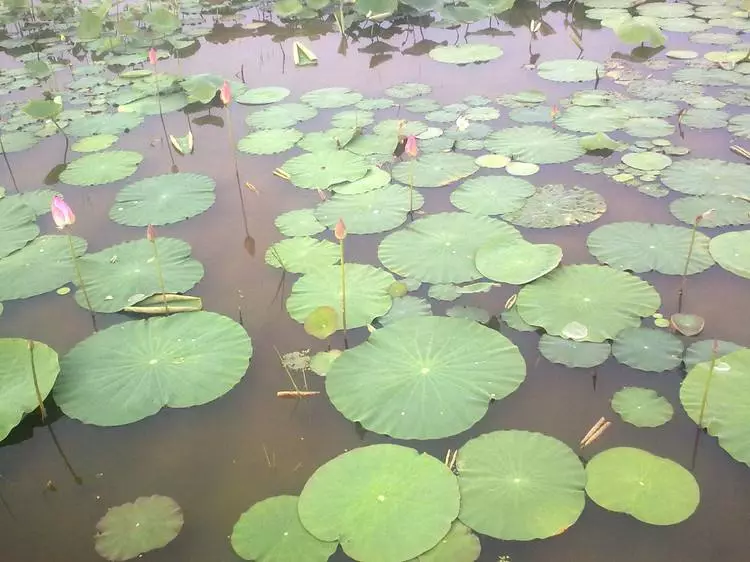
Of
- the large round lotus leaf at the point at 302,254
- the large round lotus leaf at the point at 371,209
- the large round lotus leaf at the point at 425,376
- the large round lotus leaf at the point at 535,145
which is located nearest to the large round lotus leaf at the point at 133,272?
the large round lotus leaf at the point at 302,254

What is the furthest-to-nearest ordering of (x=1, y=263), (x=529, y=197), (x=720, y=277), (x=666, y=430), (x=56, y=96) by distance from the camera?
(x=56, y=96)
(x=529, y=197)
(x=1, y=263)
(x=720, y=277)
(x=666, y=430)

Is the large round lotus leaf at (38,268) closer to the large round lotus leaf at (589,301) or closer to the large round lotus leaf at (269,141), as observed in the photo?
the large round lotus leaf at (269,141)

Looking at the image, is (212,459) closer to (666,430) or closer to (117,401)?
(117,401)

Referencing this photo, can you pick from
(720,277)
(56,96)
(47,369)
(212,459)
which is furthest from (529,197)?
(56,96)

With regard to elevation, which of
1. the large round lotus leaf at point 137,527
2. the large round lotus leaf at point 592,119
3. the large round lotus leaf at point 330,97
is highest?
the large round lotus leaf at point 330,97

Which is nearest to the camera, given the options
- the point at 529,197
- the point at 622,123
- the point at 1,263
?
the point at 1,263

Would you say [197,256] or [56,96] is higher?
[56,96]
